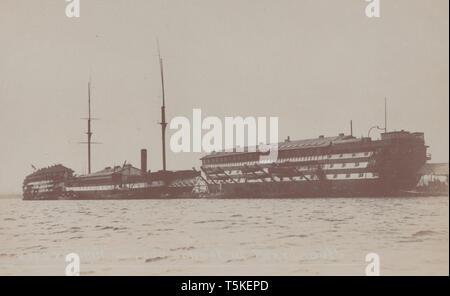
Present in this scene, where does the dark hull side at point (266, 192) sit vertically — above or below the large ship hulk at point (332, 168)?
below

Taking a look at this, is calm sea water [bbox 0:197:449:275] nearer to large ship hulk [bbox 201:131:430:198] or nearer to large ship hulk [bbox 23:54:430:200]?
large ship hulk [bbox 23:54:430:200]

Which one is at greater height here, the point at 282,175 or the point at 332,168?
the point at 332,168

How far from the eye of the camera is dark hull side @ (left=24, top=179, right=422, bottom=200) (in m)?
33.8

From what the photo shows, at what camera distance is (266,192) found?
1588 inches

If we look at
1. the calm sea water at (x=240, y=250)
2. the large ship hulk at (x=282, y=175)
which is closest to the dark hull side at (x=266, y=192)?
the large ship hulk at (x=282, y=175)

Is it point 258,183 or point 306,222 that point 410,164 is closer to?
point 258,183

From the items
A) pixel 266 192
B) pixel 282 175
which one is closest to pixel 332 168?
pixel 282 175

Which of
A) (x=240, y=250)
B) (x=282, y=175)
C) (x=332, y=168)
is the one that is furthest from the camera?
(x=282, y=175)

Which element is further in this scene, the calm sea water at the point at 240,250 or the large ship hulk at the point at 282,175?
the large ship hulk at the point at 282,175

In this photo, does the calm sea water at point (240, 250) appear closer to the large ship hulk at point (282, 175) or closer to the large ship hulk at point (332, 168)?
the large ship hulk at point (282, 175)

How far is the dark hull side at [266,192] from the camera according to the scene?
33.8m

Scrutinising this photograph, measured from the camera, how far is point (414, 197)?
3048 centimetres

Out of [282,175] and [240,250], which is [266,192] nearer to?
[282,175]

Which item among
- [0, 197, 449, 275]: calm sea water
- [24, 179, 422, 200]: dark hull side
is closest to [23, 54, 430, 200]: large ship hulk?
[24, 179, 422, 200]: dark hull side
